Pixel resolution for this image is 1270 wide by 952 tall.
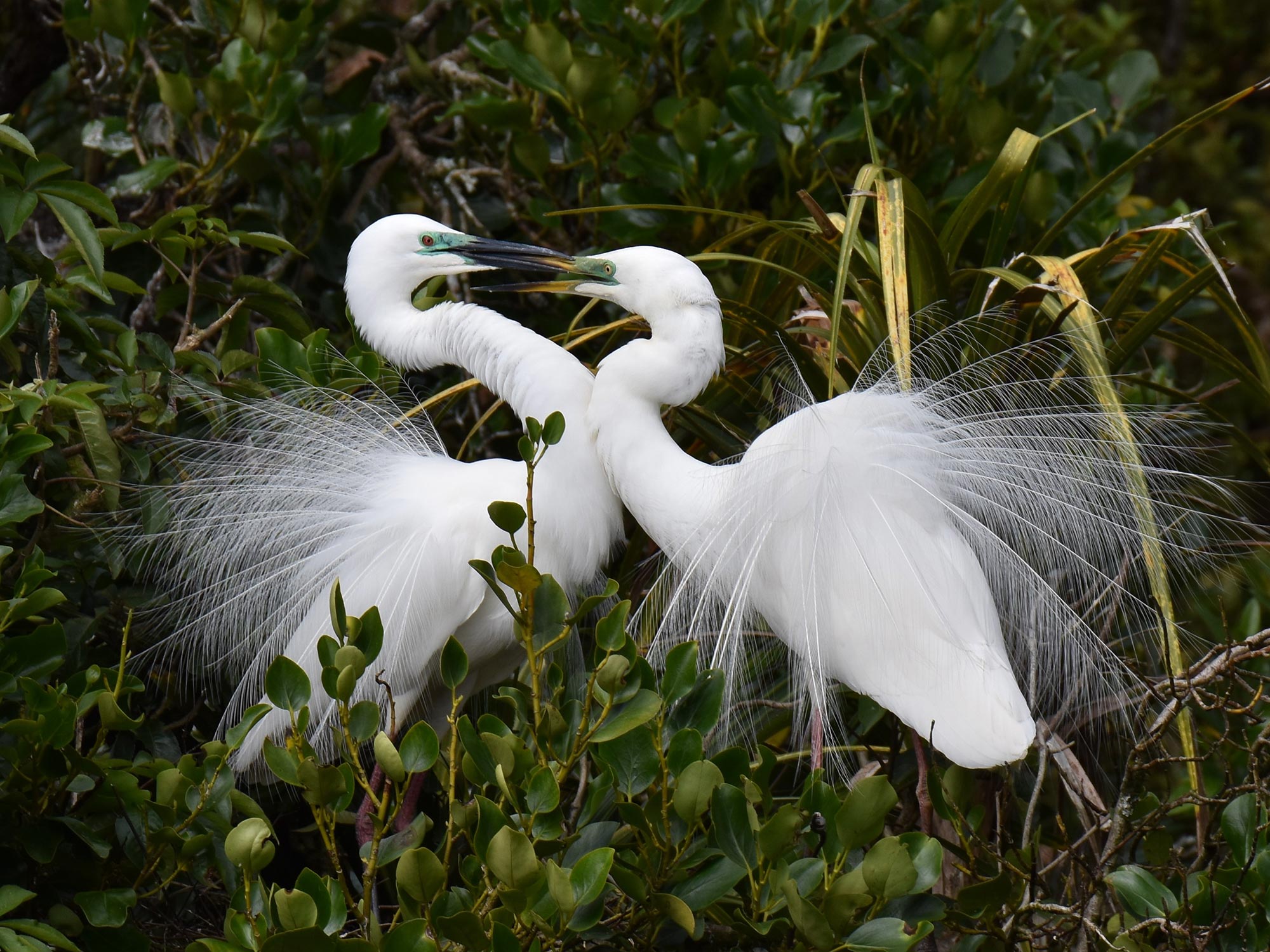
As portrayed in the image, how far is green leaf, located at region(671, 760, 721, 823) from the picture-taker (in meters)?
1.28

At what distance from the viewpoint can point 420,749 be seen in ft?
4.34

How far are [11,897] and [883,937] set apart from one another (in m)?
0.88

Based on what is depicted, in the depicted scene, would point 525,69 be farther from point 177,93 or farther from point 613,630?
point 613,630

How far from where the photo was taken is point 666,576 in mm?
2115

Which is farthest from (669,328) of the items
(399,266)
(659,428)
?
(399,266)

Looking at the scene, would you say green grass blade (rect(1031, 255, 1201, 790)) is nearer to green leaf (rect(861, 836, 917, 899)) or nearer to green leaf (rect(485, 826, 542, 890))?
green leaf (rect(861, 836, 917, 899))

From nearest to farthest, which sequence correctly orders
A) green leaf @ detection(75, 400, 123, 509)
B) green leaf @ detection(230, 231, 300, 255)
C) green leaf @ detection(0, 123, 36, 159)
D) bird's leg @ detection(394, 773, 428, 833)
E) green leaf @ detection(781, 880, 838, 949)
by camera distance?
green leaf @ detection(781, 880, 838, 949)
green leaf @ detection(0, 123, 36, 159)
green leaf @ detection(75, 400, 123, 509)
green leaf @ detection(230, 231, 300, 255)
bird's leg @ detection(394, 773, 428, 833)

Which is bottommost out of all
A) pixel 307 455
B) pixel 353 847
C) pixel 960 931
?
pixel 353 847

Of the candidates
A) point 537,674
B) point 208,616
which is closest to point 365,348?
point 208,616

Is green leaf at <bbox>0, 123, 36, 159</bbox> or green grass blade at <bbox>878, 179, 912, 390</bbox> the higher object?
green leaf at <bbox>0, 123, 36, 159</bbox>

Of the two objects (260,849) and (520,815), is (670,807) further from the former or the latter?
(260,849)

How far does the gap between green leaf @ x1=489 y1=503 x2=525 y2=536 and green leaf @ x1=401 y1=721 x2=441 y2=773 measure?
22 centimetres

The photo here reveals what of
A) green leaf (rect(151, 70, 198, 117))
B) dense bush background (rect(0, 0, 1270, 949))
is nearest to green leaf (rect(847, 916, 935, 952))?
dense bush background (rect(0, 0, 1270, 949))

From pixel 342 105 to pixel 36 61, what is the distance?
2.36ft
